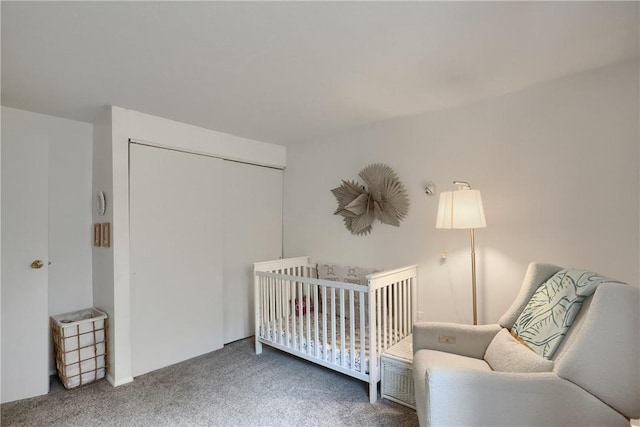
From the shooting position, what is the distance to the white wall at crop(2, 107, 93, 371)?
105 inches

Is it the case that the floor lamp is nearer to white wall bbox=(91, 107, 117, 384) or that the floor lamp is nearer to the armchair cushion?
the armchair cushion

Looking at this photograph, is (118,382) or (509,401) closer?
(509,401)

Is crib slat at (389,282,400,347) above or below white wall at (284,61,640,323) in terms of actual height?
below

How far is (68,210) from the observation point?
274cm

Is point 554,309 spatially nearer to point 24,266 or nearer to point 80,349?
point 80,349

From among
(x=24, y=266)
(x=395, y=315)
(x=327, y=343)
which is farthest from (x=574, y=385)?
(x=24, y=266)

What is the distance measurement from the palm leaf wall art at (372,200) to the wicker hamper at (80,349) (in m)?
2.28

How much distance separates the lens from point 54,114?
2633 mm

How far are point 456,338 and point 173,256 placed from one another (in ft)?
7.72

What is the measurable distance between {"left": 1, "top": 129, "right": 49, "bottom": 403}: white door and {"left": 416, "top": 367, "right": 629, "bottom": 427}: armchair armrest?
274 centimetres

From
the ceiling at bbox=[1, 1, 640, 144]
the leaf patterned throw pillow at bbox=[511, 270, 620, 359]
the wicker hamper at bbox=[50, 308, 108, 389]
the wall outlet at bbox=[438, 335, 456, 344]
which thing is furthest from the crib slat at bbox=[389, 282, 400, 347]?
the wicker hamper at bbox=[50, 308, 108, 389]

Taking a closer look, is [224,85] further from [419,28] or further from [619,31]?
[619,31]

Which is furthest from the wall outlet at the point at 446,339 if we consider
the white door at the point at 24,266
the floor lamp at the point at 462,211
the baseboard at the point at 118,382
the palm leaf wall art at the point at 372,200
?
the white door at the point at 24,266

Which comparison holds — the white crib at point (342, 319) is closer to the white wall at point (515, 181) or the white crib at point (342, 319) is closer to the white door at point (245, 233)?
the white wall at point (515, 181)
